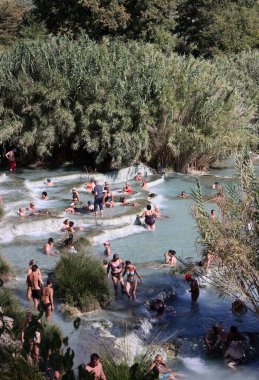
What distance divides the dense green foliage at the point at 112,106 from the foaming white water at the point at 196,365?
16.0 meters

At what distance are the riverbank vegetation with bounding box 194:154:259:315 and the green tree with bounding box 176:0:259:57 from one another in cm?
3635

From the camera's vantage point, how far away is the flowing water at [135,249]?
11945 millimetres

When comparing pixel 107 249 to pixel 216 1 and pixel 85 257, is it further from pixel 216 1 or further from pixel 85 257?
pixel 216 1

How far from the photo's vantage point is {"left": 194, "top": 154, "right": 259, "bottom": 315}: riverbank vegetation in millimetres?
10141

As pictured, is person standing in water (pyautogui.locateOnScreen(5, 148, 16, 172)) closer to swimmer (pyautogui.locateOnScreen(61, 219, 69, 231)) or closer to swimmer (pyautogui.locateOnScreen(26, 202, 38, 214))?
swimmer (pyautogui.locateOnScreen(26, 202, 38, 214))

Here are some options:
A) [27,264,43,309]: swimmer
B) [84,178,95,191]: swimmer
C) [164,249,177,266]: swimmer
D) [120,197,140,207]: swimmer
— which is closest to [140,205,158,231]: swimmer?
[120,197,140,207]: swimmer

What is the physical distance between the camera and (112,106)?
87.6 ft

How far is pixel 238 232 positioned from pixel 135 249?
7.34 m

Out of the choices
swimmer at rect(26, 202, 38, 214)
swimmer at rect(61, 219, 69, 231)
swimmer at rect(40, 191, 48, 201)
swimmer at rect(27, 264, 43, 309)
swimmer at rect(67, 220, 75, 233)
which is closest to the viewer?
swimmer at rect(27, 264, 43, 309)

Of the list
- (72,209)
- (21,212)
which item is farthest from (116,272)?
(72,209)

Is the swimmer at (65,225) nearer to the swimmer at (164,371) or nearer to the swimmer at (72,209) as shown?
the swimmer at (72,209)

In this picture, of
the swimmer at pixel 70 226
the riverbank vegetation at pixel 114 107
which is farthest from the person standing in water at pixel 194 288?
the riverbank vegetation at pixel 114 107

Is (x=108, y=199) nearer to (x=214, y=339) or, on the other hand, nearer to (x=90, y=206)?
(x=90, y=206)

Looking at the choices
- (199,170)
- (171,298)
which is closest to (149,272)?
(171,298)
